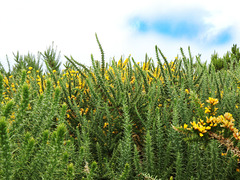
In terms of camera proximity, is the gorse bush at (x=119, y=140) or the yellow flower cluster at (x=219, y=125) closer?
the gorse bush at (x=119, y=140)

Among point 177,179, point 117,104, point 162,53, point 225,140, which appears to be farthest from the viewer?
point 162,53

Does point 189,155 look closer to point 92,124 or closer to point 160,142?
point 160,142

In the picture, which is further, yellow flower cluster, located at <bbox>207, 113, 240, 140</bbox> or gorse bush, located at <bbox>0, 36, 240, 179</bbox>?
yellow flower cluster, located at <bbox>207, 113, 240, 140</bbox>

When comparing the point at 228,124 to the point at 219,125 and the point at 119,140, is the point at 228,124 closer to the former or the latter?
the point at 219,125

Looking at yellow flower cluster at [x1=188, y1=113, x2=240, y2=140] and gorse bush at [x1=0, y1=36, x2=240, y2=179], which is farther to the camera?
yellow flower cluster at [x1=188, y1=113, x2=240, y2=140]

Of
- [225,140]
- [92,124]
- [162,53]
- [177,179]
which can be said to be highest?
[162,53]

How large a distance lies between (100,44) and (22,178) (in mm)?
1542

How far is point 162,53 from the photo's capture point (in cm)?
258

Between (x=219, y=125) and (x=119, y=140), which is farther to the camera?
(x=119, y=140)

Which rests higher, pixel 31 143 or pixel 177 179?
pixel 31 143

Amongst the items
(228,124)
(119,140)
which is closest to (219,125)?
(228,124)

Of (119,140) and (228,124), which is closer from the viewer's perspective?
(228,124)

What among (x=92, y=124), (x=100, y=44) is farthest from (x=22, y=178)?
(x=100, y=44)

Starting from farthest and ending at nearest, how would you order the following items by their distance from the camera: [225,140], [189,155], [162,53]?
[162,53] < [189,155] < [225,140]
